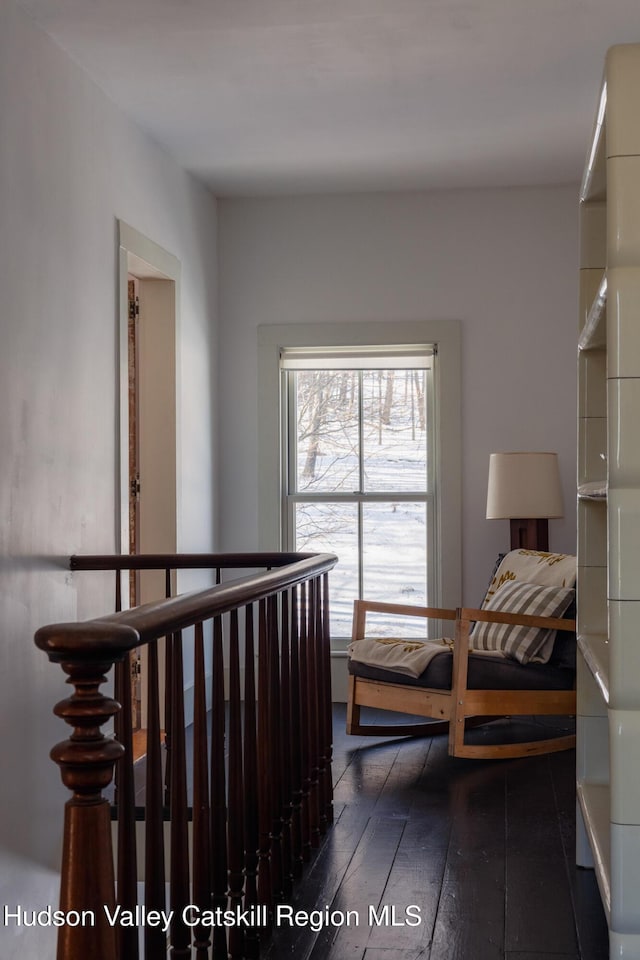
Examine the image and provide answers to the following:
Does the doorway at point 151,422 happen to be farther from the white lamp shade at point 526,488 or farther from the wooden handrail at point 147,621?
the wooden handrail at point 147,621

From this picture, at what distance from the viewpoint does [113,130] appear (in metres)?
4.41

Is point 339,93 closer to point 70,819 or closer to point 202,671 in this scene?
point 202,671

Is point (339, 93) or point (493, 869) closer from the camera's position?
point (493, 869)

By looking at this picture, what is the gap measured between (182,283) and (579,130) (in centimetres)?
212

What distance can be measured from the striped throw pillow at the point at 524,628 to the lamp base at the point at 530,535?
2.00 ft

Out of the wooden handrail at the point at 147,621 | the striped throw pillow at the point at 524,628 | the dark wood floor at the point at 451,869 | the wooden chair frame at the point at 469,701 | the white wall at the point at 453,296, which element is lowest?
the dark wood floor at the point at 451,869

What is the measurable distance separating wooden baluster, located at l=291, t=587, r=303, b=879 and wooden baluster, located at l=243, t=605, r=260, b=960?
1.33ft

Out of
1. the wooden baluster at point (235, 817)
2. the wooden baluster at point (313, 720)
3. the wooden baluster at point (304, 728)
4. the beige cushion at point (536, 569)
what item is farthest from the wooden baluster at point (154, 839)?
the beige cushion at point (536, 569)

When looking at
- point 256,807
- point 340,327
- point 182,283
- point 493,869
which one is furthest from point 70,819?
point 340,327

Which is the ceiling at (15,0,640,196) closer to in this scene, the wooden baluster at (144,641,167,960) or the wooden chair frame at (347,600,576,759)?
the wooden chair frame at (347,600,576,759)

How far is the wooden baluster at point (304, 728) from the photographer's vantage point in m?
3.03

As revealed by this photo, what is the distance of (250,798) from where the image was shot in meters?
2.45

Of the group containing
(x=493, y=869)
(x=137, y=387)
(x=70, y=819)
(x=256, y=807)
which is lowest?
A: (x=493, y=869)

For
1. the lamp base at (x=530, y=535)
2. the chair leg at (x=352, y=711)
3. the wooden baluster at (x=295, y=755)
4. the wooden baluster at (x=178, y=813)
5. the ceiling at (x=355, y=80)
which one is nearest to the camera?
the wooden baluster at (x=178, y=813)
